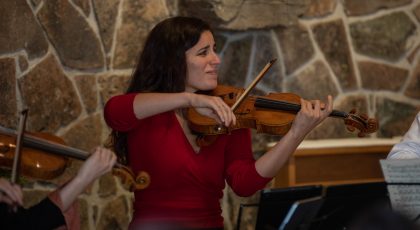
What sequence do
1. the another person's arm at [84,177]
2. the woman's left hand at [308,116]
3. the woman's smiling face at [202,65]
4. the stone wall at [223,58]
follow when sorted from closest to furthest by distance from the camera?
the another person's arm at [84,177] → the woman's left hand at [308,116] → the woman's smiling face at [202,65] → the stone wall at [223,58]

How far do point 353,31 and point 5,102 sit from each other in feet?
6.53

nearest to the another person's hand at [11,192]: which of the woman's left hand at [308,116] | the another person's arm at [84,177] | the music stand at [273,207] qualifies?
the another person's arm at [84,177]

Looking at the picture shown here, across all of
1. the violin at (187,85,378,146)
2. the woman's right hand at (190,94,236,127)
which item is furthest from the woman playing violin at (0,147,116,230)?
the violin at (187,85,378,146)

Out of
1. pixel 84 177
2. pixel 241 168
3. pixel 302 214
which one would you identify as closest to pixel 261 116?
pixel 241 168

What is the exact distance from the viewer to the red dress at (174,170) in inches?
92.1

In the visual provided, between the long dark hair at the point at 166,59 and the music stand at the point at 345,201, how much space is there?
0.68 m

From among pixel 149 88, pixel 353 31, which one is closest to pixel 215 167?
pixel 149 88

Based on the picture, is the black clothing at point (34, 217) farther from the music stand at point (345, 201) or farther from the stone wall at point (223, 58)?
the stone wall at point (223, 58)

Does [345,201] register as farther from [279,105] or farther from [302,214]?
[279,105]

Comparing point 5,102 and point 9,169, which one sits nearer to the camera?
point 9,169

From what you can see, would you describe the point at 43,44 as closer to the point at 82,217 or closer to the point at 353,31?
the point at 82,217

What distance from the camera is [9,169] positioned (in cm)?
210

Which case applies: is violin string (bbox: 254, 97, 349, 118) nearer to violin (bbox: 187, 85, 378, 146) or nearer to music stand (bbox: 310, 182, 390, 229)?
violin (bbox: 187, 85, 378, 146)

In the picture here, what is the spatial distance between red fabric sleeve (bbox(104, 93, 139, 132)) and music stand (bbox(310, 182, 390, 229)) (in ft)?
2.23
